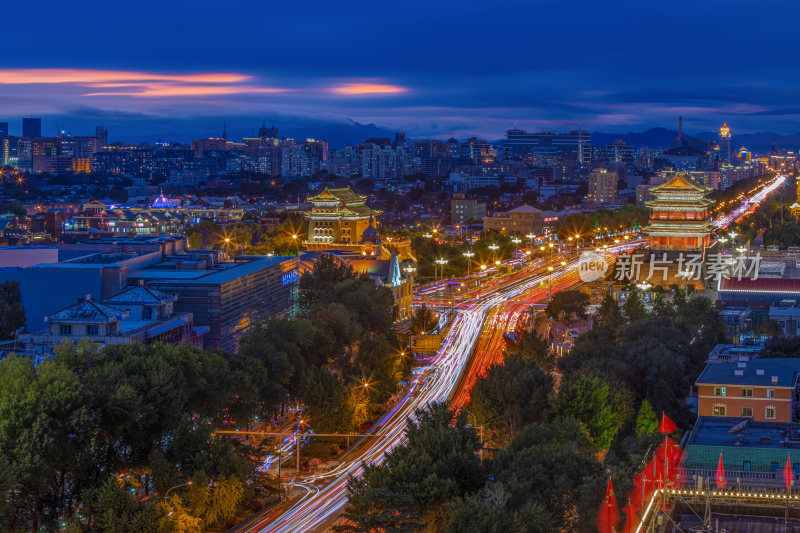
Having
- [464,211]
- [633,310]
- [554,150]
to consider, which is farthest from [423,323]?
[554,150]

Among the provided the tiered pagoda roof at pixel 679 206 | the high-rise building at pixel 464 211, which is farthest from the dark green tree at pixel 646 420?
the high-rise building at pixel 464 211

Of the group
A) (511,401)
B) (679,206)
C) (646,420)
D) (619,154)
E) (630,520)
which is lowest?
(646,420)

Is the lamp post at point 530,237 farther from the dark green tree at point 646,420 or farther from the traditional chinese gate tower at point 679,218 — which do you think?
the dark green tree at point 646,420

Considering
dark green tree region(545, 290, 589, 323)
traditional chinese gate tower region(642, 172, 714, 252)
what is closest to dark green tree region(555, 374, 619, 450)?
dark green tree region(545, 290, 589, 323)

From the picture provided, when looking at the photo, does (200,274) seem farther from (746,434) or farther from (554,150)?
(554,150)

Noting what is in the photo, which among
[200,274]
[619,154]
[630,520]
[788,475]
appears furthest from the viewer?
[619,154]

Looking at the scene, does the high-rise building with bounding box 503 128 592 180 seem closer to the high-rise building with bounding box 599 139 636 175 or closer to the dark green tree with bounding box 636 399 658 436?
the high-rise building with bounding box 599 139 636 175

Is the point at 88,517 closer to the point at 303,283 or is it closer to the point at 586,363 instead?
the point at 586,363
